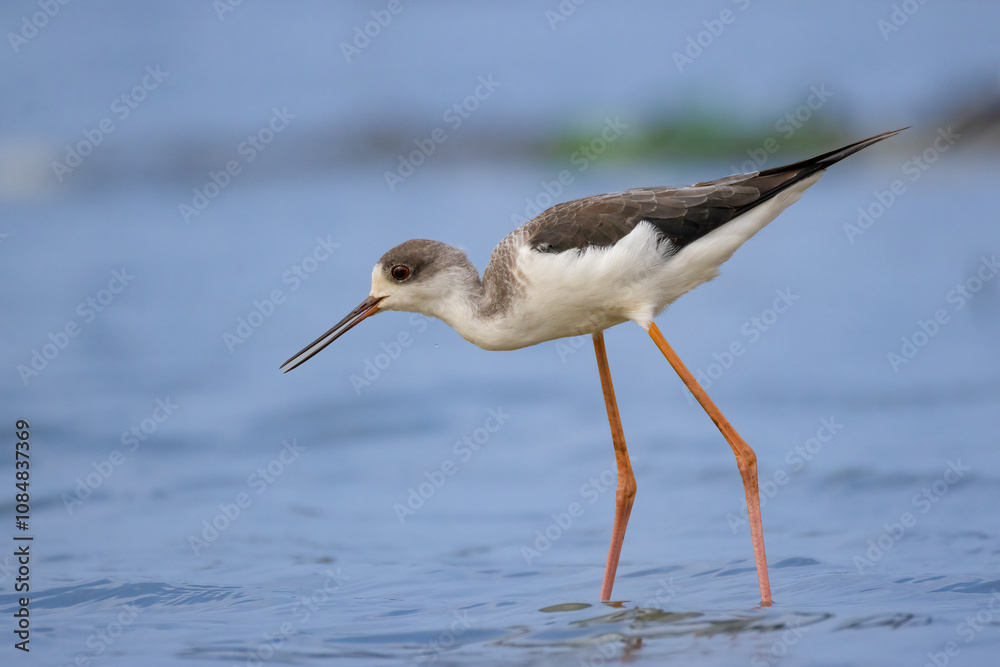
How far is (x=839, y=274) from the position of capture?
47.5 feet

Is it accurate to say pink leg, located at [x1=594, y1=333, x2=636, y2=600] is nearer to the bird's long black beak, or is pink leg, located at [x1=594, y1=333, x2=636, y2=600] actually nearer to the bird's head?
the bird's head

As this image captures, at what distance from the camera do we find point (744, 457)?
6.45 metres

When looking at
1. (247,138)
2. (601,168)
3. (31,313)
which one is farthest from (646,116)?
(31,313)

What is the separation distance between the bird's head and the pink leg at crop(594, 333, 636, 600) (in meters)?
0.99

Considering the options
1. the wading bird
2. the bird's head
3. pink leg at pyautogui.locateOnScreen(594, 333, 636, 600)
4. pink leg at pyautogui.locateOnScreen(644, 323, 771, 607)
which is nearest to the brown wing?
the wading bird

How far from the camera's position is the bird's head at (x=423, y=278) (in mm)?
6133

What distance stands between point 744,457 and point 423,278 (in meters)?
2.19

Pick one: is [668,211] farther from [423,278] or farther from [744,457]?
[744,457]

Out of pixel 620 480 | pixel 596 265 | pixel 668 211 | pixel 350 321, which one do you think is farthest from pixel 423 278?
pixel 620 480

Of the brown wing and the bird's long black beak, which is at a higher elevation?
the brown wing

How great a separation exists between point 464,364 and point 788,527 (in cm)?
641

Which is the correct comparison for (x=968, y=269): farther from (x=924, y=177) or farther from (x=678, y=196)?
(x=678, y=196)

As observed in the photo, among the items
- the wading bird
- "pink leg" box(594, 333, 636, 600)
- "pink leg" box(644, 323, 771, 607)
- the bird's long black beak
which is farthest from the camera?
"pink leg" box(594, 333, 636, 600)

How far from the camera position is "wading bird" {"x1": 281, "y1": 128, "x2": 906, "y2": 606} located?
590cm
